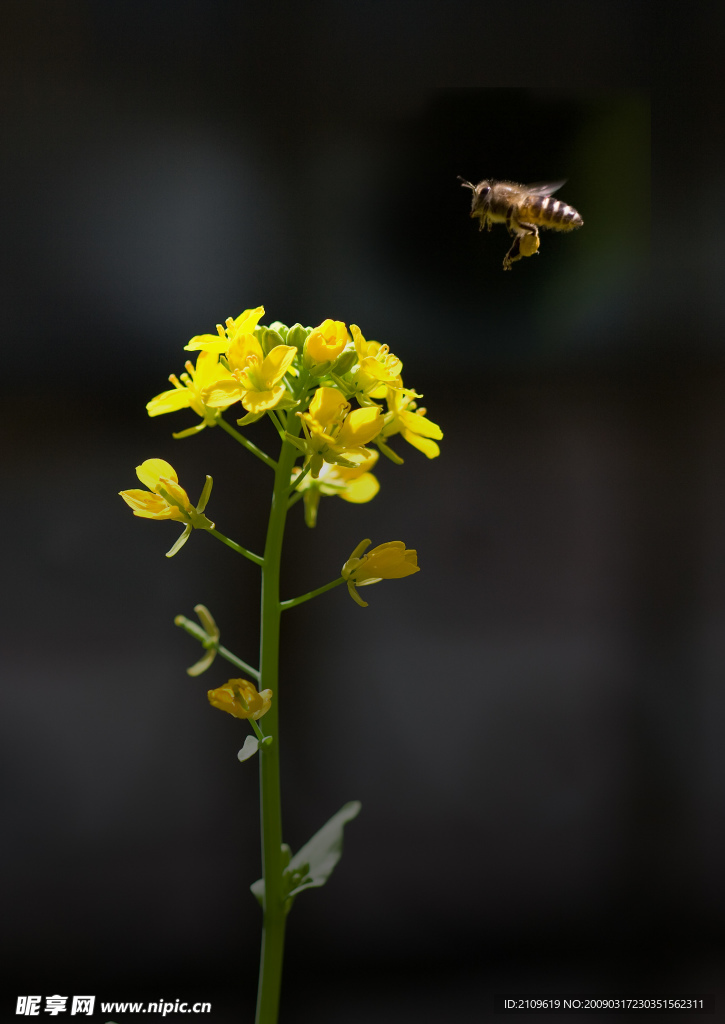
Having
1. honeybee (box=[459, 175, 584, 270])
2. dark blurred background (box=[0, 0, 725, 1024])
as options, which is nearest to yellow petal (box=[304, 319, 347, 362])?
honeybee (box=[459, 175, 584, 270])

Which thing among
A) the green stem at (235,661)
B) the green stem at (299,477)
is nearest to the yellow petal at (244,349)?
the green stem at (299,477)

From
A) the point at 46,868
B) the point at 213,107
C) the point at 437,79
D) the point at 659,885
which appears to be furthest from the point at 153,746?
the point at 437,79

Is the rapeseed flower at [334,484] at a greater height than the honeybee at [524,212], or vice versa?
the honeybee at [524,212]

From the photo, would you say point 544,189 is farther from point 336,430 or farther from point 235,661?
point 235,661

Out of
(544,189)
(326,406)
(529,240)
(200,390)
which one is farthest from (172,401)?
(544,189)

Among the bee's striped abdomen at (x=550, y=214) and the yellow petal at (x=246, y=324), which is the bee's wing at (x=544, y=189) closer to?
the bee's striped abdomen at (x=550, y=214)

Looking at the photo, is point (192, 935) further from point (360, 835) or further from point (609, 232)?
point (609, 232)

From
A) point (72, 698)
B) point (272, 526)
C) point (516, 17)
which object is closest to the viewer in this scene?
point (272, 526)
